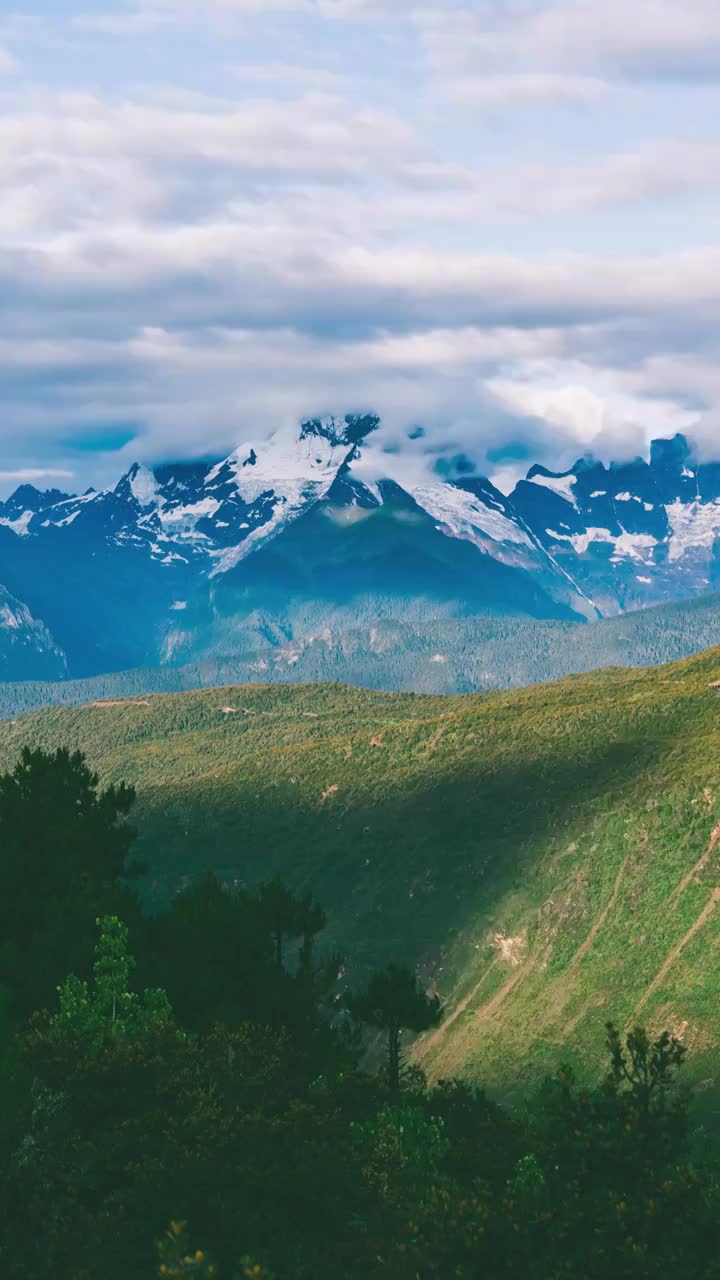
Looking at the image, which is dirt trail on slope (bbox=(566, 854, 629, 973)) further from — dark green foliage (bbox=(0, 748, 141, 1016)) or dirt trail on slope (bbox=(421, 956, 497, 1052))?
dark green foliage (bbox=(0, 748, 141, 1016))

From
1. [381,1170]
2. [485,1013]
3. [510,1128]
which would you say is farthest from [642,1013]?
[381,1170]

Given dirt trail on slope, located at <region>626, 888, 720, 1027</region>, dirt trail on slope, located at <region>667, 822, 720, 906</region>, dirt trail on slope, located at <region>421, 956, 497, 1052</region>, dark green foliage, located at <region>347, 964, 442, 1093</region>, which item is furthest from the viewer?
dirt trail on slope, located at <region>421, 956, 497, 1052</region>

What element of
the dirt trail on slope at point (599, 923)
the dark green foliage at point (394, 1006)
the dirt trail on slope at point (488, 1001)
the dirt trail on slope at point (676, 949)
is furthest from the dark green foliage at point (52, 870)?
the dirt trail on slope at point (599, 923)

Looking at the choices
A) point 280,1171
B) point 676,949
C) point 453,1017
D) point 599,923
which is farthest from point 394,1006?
point 599,923

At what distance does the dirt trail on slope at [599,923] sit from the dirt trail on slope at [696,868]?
9.73 meters

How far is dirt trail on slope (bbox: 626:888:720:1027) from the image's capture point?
561ft

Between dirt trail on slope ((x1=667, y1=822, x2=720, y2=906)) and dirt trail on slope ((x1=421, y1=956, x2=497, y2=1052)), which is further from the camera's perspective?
dirt trail on slope ((x1=421, y1=956, x2=497, y2=1052))

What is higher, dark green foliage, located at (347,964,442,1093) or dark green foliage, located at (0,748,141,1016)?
dark green foliage, located at (0,748,141,1016)

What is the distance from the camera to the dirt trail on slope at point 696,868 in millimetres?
187375

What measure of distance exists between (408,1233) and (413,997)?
2542 inches

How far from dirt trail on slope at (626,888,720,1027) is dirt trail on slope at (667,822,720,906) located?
5100 millimetres

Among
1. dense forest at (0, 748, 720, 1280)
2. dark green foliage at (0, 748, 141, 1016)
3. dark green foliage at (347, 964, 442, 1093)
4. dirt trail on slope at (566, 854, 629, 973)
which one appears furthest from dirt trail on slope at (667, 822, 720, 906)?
dense forest at (0, 748, 720, 1280)

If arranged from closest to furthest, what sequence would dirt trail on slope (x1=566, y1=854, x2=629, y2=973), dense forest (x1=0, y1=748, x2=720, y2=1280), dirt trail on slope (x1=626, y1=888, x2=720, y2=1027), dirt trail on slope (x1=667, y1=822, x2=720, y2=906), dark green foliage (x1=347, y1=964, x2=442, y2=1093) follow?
dense forest (x1=0, y1=748, x2=720, y2=1280)
dark green foliage (x1=347, y1=964, x2=442, y2=1093)
dirt trail on slope (x1=626, y1=888, x2=720, y2=1027)
dirt trail on slope (x1=667, y1=822, x2=720, y2=906)
dirt trail on slope (x1=566, y1=854, x2=629, y2=973)

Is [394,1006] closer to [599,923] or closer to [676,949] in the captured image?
[676,949]
